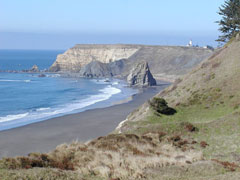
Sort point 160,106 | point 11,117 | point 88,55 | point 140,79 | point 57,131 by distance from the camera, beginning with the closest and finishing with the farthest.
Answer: point 160,106
point 57,131
point 11,117
point 140,79
point 88,55

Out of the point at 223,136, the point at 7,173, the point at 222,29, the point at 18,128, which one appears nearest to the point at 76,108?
the point at 18,128

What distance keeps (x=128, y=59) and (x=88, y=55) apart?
70.2ft

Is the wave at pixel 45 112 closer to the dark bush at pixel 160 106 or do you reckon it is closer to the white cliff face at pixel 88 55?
the dark bush at pixel 160 106

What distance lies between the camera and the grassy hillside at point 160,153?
1149 cm

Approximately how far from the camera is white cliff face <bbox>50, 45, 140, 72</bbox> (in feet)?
512

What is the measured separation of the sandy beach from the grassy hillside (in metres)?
9.86

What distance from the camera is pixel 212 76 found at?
124 feet

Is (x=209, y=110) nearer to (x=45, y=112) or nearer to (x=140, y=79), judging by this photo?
(x=45, y=112)

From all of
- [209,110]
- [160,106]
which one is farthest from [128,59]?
[209,110]

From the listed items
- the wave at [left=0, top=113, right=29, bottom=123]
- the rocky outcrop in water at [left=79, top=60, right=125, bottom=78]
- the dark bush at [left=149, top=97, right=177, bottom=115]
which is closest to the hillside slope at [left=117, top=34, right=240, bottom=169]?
the dark bush at [left=149, top=97, right=177, bottom=115]

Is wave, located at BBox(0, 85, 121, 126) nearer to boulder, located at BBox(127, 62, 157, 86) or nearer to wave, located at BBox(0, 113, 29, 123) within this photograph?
wave, located at BBox(0, 113, 29, 123)

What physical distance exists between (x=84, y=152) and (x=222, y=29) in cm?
4027

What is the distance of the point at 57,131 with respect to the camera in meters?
40.0

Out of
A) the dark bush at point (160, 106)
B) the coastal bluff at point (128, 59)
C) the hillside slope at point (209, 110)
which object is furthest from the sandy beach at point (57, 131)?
the coastal bluff at point (128, 59)
